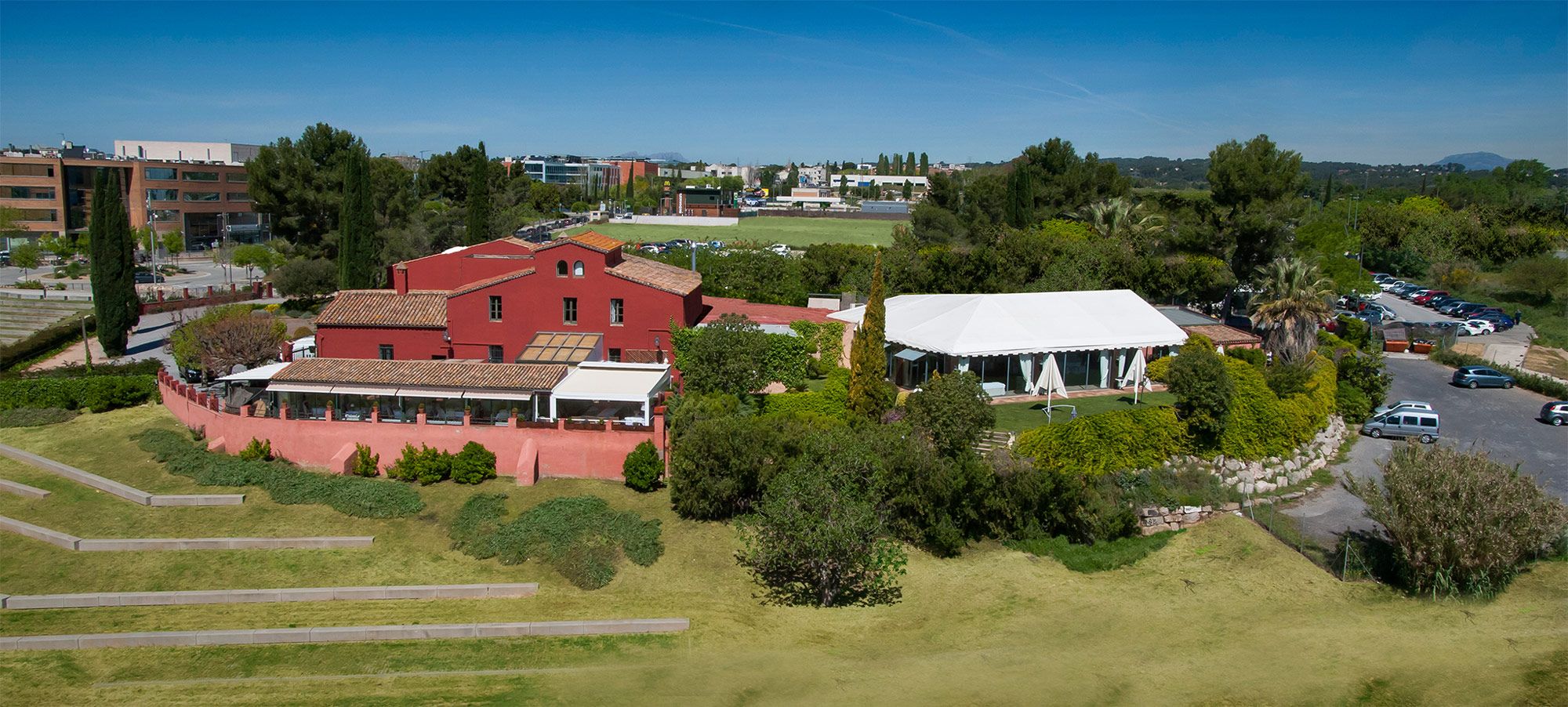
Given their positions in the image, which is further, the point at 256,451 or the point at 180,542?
the point at 256,451

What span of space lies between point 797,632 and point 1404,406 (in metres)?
21.2

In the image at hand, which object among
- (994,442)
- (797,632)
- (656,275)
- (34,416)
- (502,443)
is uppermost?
(656,275)

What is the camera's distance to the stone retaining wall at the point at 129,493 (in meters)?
24.4

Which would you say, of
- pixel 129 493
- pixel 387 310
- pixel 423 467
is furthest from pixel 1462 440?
pixel 129 493

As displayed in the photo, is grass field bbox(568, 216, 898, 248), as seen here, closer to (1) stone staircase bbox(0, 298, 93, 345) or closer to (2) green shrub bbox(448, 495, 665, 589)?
(1) stone staircase bbox(0, 298, 93, 345)

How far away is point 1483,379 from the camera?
33.4 metres

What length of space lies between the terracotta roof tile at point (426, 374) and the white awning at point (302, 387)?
0.11 meters

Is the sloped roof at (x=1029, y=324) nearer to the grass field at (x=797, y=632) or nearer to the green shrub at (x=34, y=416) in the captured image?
→ the grass field at (x=797, y=632)

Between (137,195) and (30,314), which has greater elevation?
(137,195)

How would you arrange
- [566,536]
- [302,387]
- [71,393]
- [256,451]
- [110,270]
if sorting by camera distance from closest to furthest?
1. [566,536]
2. [256,451]
3. [302,387]
4. [71,393]
5. [110,270]

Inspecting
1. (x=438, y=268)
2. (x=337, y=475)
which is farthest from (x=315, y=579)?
(x=438, y=268)

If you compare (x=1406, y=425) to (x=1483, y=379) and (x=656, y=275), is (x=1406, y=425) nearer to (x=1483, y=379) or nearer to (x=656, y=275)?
(x=1483, y=379)

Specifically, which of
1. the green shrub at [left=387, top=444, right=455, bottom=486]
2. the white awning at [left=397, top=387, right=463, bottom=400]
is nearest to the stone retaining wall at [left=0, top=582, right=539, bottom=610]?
the green shrub at [left=387, top=444, right=455, bottom=486]

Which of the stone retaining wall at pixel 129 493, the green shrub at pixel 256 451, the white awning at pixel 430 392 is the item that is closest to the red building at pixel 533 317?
the white awning at pixel 430 392
